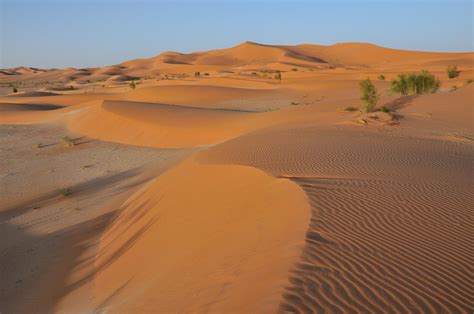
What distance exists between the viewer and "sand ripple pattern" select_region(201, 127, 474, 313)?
12.5 feet

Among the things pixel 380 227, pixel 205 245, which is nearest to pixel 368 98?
pixel 380 227

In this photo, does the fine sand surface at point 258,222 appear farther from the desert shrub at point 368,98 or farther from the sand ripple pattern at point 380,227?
the desert shrub at point 368,98

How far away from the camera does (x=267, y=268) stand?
4312mm

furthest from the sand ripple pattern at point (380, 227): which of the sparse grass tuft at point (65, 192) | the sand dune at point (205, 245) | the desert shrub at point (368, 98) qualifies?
the desert shrub at point (368, 98)

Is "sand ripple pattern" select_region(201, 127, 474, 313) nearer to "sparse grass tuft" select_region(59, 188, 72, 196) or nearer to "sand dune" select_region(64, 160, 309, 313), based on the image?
"sand dune" select_region(64, 160, 309, 313)

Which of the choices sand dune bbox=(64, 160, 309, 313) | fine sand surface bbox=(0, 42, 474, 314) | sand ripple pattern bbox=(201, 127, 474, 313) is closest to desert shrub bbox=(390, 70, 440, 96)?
fine sand surface bbox=(0, 42, 474, 314)

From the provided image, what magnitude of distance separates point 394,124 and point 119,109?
14409 millimetres

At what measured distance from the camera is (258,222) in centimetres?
579

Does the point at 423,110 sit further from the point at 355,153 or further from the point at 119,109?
the point at 119,109

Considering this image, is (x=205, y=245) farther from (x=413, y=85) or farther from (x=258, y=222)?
(x=413, y=85)

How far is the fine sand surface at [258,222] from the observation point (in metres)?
4.09

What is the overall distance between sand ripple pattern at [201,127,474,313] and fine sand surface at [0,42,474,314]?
2 centimetres

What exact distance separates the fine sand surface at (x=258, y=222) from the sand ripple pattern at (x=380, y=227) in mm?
20

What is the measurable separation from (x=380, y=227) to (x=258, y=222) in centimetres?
156
